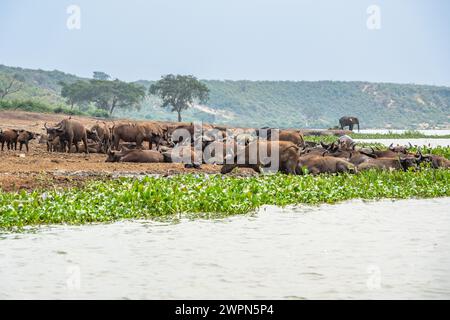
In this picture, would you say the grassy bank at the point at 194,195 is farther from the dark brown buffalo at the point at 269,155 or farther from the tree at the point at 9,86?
the tree at the point at 9,86

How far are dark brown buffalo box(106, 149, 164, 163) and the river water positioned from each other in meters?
10.8

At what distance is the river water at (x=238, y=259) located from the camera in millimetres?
8961

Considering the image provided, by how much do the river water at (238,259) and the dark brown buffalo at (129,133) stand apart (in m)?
16.9

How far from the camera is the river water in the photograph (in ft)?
29.4

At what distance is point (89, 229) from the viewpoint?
13258 millimetres

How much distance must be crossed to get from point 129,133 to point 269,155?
11464mm

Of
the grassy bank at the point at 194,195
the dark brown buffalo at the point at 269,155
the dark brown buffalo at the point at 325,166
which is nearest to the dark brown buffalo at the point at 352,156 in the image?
the dark brown buffalo at the point at 325,166

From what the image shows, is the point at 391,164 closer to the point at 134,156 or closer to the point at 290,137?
the point at 290,137

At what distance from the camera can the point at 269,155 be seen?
21.5 metres

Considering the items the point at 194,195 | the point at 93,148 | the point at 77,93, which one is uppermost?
the point at 77,93

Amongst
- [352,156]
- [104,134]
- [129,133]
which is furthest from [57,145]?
[352,156]

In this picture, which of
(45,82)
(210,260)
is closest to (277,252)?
(210,260)
